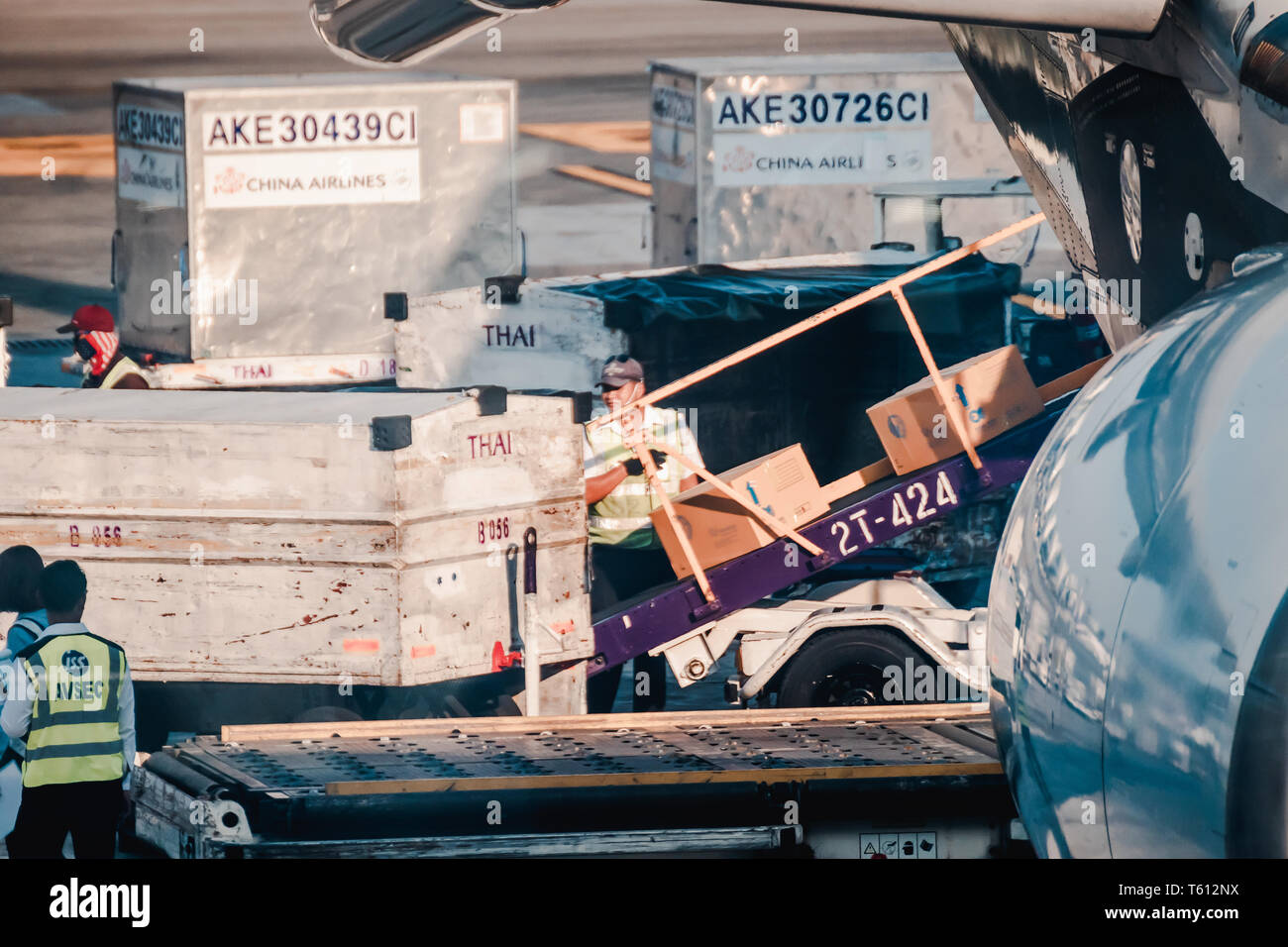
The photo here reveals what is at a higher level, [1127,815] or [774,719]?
[1127,815]

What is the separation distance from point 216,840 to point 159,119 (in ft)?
30.1

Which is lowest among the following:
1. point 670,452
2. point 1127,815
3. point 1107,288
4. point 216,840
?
point 216,840

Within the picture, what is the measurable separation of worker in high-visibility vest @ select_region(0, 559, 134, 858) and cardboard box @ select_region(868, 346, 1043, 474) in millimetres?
5050

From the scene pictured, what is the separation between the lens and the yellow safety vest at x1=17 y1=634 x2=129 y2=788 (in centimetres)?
791

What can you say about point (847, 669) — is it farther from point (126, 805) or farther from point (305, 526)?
point (126, 805)

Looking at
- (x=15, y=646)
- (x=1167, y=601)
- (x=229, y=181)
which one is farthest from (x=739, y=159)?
(x=1167, y=601)

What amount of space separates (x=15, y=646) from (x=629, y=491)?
3.99 metres

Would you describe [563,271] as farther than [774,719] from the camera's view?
Yes

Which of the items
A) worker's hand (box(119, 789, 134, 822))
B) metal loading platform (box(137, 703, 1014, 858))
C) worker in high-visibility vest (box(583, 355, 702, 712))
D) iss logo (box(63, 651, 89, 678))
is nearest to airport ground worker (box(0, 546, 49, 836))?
iss logo (box(63, 651, 89, 678))

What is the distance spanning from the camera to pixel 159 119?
594 inches

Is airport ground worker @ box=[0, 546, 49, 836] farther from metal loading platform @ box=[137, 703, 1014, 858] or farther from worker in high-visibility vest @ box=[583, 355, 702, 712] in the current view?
worker in high-visibility vest @ box=[583, 355, 702, 712]

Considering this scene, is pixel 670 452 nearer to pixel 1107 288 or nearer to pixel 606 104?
pixel 1107 288
